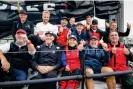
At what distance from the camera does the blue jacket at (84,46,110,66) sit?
4375mm

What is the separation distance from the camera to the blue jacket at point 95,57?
14.4 feet

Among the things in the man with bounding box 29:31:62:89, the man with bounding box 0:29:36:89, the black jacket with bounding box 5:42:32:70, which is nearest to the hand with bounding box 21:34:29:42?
the man with bounding box 0:29:36:89

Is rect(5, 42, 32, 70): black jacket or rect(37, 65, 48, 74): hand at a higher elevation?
rect(5, 42, 32, 70): black jacket

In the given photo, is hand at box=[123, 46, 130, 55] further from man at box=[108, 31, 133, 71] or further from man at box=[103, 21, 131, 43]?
man at box=[103, 21, 131, 43]

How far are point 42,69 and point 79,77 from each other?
0.91 m

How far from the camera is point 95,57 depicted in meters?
4.44

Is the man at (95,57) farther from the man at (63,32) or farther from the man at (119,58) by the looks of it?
the man at (63,32)

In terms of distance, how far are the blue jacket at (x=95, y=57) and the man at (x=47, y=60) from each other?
1.50 ft

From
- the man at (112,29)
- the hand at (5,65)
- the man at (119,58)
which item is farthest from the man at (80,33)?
the hand at (5,65)

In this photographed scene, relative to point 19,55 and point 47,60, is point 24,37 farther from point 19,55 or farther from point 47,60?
point 47,60

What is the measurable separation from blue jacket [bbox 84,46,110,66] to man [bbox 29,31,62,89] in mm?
457

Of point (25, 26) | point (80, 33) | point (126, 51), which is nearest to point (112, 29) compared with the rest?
point (80, 33)

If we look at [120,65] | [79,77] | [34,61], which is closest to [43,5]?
[34,61]

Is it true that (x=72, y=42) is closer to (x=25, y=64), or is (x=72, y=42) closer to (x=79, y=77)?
(x=25, y=64)
